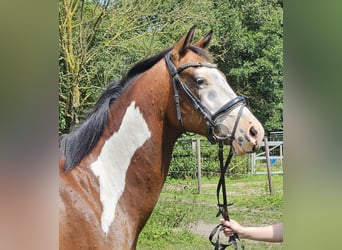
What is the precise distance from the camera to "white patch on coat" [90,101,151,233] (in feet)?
6.23

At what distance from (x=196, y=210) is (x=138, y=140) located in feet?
2.28

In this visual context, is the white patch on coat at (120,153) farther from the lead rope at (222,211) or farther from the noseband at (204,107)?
the lead rope at (222,211)

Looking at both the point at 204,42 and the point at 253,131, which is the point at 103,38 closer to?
the point at 204,42

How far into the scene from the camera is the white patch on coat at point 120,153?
190cm

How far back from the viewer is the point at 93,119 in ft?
6.40

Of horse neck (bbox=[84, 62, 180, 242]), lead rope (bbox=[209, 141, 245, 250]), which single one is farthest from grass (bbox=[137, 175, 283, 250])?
horse neck (bbox=[84, 62, 180, 242])

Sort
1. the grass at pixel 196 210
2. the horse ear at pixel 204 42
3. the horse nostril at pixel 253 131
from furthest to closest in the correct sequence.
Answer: the grass at pixel 196 210
the horse ear at pixel 204 42
the horse nostril at pixel 253 131

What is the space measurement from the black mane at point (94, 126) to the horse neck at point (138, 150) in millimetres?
49

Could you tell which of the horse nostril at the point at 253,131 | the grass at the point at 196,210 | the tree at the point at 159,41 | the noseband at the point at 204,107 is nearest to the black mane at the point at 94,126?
the noseband at the point at 204,107

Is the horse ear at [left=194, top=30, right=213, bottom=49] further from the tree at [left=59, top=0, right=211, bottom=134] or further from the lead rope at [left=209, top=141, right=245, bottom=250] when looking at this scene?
the lead rope at [left=209, top=141, right=245, bottom=250]

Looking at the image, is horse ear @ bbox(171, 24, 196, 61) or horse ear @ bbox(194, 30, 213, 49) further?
horse ear @ bbox(194, 30, 213, 49)

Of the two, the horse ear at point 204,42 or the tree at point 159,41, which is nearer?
the horse ear at point 204,42

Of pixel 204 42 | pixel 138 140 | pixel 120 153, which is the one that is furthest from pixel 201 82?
pixel 120 153
